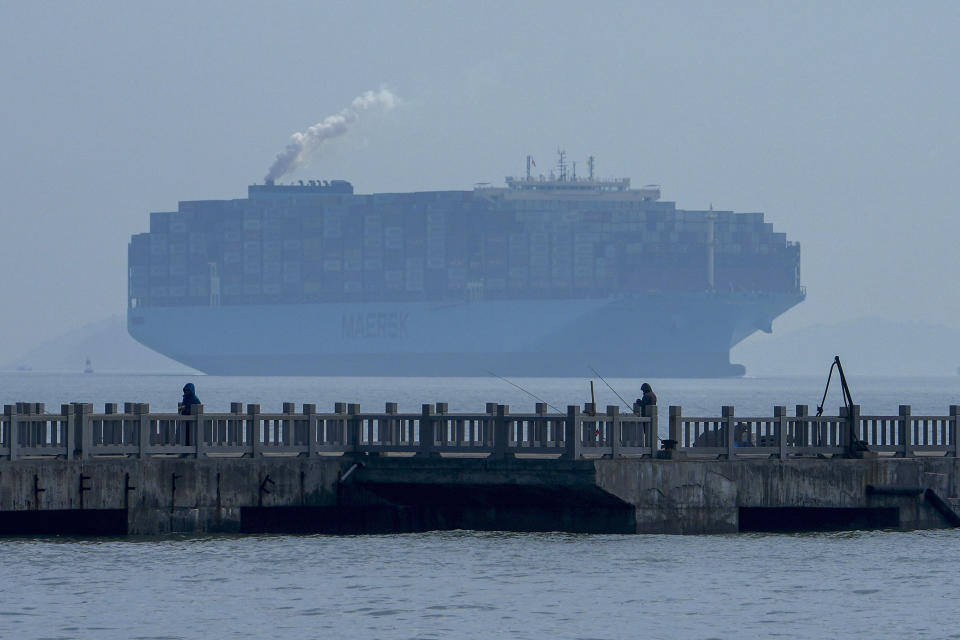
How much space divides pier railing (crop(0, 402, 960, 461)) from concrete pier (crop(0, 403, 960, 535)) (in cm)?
4

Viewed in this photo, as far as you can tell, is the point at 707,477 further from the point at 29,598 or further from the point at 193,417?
the point at 29,598

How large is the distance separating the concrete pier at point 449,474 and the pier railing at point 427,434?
4 centimetres

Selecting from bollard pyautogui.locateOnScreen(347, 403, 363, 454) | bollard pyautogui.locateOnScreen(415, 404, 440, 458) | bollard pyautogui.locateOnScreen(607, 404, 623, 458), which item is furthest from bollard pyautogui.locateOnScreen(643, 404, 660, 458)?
bollard pyautogui.locateOnScreen(347, 403, 363, 454)

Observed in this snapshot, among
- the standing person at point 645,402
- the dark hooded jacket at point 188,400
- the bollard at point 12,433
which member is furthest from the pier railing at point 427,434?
the dark hooded jacket at point 188,400

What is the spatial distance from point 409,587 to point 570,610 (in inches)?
116

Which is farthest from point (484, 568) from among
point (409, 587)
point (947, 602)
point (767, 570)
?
point (947, 602)

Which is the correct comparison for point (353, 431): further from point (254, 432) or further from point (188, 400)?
point (188, 400)

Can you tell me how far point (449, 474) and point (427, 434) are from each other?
969 mm

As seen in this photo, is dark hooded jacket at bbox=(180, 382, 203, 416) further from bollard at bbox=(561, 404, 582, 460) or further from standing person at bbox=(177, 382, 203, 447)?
bollard at bbox=(561, 404, 582, 460)

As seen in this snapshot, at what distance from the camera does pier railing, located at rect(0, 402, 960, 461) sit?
34250 mm

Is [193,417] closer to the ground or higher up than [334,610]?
higher up

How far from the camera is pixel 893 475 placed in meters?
36.6

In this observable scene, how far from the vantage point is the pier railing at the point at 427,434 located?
34250mm

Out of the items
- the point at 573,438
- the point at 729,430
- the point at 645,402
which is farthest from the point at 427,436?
the point at 729,430
